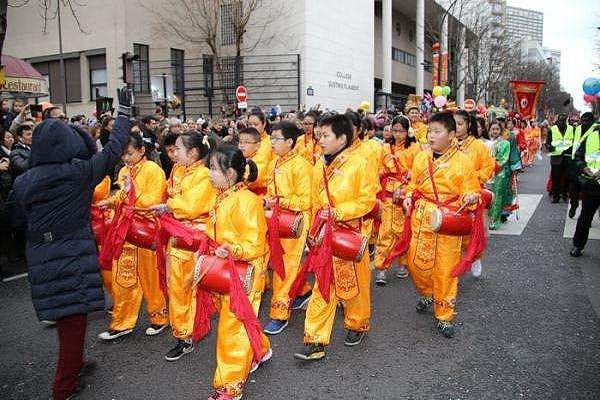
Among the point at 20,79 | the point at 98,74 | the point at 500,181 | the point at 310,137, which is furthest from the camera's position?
the point at 98,74

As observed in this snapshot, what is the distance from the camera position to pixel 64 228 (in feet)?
11.3

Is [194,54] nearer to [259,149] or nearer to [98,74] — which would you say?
[98,74]

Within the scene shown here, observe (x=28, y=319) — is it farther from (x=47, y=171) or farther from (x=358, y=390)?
(x=358, y=390)

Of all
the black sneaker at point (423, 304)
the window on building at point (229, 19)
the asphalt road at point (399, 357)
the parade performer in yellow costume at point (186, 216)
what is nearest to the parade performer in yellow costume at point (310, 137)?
the asphalt road at point (399, 357)

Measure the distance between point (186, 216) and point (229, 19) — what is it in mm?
20054

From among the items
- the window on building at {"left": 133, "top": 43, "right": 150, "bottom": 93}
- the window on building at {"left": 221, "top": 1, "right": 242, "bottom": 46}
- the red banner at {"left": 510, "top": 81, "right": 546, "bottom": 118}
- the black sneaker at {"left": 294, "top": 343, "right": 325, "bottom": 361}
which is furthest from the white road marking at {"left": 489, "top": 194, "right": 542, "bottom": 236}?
the window on building at {"left": 133, "top": 43, "right": 150, "bottom": 93}

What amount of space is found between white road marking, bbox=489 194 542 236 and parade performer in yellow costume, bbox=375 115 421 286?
9.54ft

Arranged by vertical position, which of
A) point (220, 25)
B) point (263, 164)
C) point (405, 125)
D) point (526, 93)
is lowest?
point (263, 164)

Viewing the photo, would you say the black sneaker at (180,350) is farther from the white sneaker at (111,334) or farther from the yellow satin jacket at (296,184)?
the yellow satin jacket at (296,184)

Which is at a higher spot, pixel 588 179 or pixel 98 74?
pixel 98 74

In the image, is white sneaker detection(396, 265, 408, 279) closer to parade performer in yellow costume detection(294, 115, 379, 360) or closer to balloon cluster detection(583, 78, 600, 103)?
parade performer in yellow costume detection(294, 115, 379, 360)

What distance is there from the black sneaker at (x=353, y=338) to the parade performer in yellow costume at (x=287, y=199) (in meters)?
0.66

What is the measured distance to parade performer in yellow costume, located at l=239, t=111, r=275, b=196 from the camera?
16.4 ft

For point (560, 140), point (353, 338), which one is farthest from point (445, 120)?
point (560, 140)
